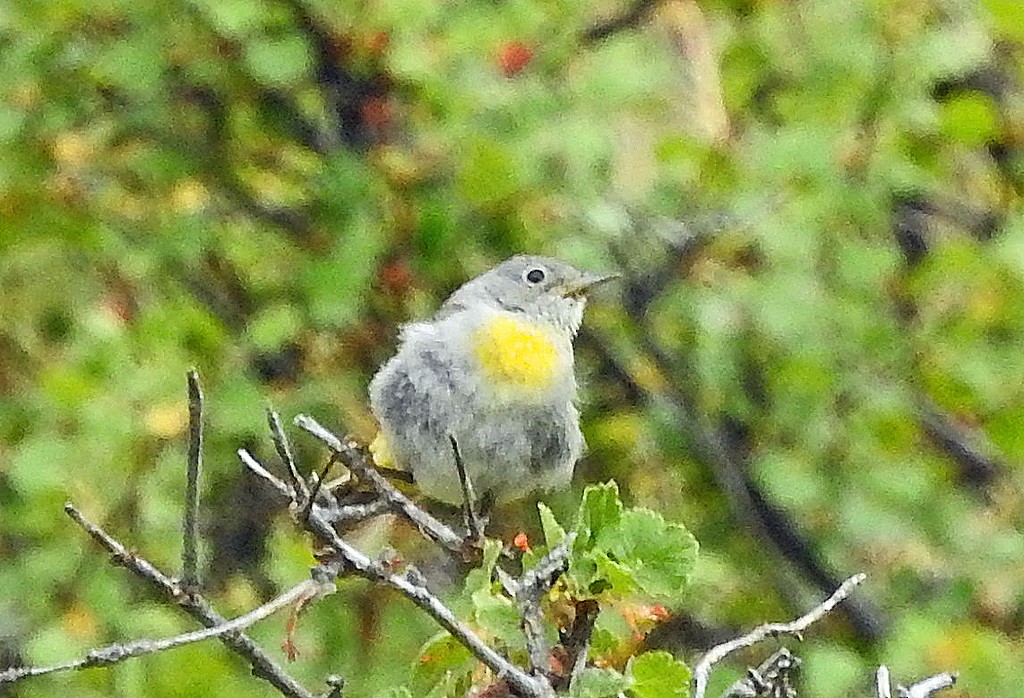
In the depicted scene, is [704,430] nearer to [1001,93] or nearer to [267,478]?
[1001,93]

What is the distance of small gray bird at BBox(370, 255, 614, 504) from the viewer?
326 cm

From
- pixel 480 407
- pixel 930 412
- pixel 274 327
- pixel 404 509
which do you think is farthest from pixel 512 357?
pixel 930 412

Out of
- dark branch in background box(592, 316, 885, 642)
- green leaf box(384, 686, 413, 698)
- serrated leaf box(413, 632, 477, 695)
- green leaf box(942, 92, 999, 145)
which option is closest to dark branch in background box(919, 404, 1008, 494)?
dark branch in background box(592, 316, 885, 642)

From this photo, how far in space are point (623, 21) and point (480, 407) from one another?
1599mm

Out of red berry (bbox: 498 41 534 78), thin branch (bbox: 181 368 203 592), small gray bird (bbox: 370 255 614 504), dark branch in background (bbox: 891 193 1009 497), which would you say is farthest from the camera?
dark branch in background (bbox: 891 193 1009 497)

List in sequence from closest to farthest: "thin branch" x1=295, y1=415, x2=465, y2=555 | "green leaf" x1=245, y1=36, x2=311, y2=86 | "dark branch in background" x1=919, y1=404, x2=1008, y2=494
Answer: "thin branch" x1=295, y1=415, x2=465, y2=555 < "green leaf" x1=245, y1=36, x2=311, y2=86 < "dark branch in background" x1=919, y1=404, x2=1008, y2=494

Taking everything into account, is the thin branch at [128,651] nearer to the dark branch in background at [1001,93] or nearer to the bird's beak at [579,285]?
the bird's beak at [579,285]

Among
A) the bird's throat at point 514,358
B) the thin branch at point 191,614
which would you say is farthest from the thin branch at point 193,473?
the bird's throat at point 514,358

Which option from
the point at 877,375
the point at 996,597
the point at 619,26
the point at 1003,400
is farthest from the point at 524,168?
the point at 996,597

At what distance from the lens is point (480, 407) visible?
331cm

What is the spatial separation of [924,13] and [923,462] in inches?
49.1

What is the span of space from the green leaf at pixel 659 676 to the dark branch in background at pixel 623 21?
2.84 metres

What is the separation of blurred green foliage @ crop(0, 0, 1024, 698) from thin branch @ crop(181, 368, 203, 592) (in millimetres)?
1716

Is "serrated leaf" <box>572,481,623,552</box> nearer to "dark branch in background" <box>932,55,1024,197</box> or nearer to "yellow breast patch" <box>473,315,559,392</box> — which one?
"yellow breast patch" <box>473,315,559,392</box>
